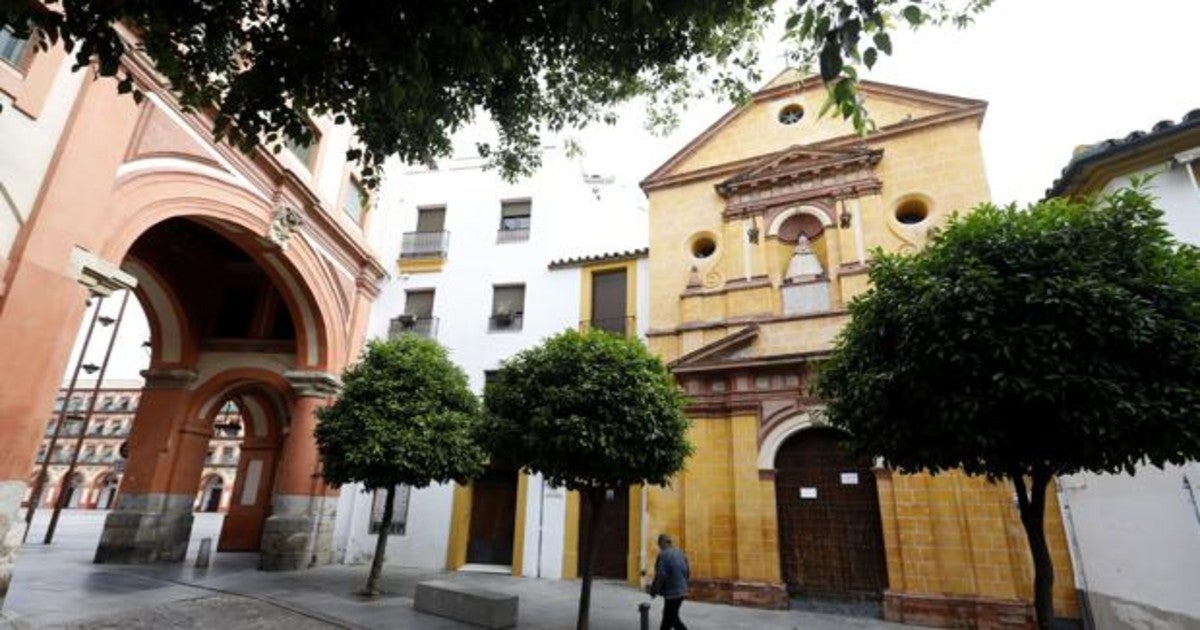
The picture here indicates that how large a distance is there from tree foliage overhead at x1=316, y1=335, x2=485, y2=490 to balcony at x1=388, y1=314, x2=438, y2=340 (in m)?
4.53

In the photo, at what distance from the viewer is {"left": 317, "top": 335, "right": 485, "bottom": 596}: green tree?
10312 millimetres

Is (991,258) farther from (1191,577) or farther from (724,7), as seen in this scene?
(1191,577)

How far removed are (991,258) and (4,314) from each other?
1055cm

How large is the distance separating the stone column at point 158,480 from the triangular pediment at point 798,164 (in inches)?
569

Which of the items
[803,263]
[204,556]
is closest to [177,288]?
[204,556]

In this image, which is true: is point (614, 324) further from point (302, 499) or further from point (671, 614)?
point (302, 499)

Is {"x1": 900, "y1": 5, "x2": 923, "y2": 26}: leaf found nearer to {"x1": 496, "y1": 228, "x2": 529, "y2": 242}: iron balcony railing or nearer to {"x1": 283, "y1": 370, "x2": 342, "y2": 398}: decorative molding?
{"x1": 496, "y1": 228, "x2": 529, "y2": 242}: iron balcony railing

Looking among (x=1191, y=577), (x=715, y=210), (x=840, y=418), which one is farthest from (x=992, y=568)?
(x=715, y=210)

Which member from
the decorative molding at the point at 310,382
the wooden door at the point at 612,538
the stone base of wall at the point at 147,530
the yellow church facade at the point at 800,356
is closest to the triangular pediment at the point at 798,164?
the yellow church facade at the point at 800,356

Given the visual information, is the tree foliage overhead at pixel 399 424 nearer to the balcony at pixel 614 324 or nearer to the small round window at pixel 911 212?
the balcony at pixel 614 324

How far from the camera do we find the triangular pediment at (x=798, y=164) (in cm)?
1270

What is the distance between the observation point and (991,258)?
5.23 meters

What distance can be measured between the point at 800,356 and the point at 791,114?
20.7 ft

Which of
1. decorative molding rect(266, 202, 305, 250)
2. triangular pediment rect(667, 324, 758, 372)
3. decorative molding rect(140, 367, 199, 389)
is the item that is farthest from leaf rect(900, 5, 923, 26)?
decorative molding rect(140, 367, 199, 389)
